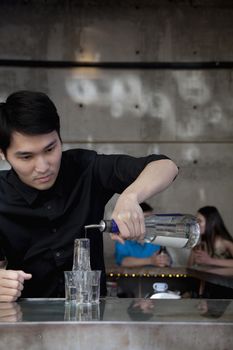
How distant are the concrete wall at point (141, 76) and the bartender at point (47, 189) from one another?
4186mm

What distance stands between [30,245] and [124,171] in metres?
0.37

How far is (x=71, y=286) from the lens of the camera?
158 centimetres

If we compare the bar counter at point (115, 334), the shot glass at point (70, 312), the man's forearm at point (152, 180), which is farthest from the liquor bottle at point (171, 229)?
the bar counter at point (115, 334)

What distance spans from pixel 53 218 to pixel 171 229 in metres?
0.49

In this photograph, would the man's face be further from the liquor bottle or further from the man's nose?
the liquor bottle

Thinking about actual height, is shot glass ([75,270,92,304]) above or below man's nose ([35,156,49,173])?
below

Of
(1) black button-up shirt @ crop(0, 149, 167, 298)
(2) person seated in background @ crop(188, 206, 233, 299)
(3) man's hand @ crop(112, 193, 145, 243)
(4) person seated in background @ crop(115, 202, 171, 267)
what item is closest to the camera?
(3) man's hand @ crop(112, 193, 145, 243)

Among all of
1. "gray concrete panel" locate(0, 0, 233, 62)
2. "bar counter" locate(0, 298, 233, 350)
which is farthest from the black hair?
"gray concrete panel" locate(0, 0, 233, 62)

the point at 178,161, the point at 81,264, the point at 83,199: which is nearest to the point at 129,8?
the point at 178,161

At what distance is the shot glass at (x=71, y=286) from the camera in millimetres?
1565

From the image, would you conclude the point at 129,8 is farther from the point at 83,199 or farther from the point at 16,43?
the point at 83,199

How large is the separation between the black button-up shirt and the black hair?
227 millimetres

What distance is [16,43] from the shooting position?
6.21m

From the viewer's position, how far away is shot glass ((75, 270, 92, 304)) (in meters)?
1.56
